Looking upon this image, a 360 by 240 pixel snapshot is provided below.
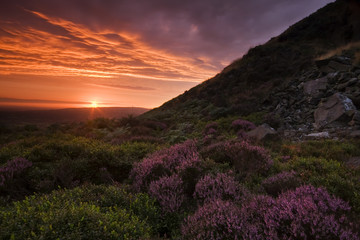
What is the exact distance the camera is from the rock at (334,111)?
10.8 m

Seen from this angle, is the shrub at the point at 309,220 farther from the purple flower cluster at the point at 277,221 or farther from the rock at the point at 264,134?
the rock at the point at 264,134

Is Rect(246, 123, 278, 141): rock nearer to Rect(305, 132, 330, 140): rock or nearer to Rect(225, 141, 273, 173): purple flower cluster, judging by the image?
Rect(305, 132, 330, 140): rock

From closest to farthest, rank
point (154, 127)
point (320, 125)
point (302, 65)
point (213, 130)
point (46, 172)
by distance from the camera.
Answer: point (46, 172)
point (320, 125)
point (213, 130)
point (154, 127)
point (302, 65)

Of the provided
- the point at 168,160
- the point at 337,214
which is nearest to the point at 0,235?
the point at 168,160

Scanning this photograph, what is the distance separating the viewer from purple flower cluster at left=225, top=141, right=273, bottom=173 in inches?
230

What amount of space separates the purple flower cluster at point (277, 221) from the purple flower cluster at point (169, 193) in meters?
0.76

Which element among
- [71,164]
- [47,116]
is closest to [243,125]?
[71,164]

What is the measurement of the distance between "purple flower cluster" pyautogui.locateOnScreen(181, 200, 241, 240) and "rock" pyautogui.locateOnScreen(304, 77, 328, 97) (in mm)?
14397

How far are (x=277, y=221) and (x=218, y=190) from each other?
1.37m

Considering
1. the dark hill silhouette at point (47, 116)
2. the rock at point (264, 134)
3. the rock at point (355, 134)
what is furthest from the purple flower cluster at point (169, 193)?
the dark hill silhouette at point (47, 116)

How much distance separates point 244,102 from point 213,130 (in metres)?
7.50

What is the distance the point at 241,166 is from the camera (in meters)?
5.89

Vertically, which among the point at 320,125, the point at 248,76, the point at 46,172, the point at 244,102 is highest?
the point at 248,76

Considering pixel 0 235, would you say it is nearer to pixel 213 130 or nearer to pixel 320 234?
pixel 320 234
